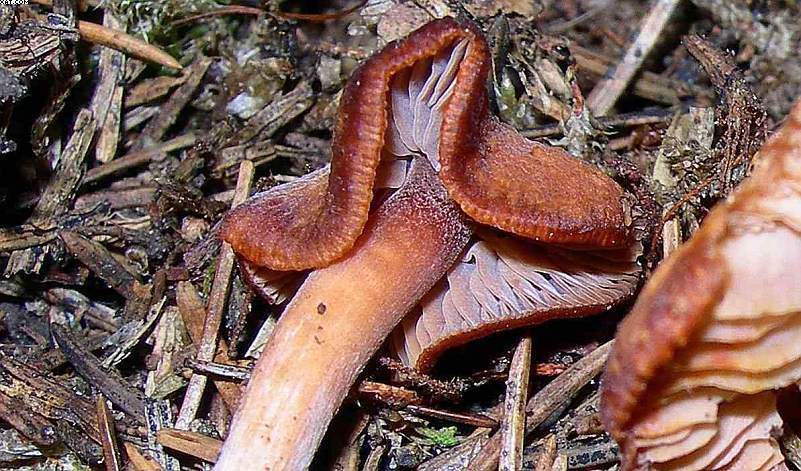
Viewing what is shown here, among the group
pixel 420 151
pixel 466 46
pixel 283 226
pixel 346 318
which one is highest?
pixel 466 46

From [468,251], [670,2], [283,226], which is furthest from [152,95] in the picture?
[670,2]

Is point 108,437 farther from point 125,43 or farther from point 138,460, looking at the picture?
point 125,43

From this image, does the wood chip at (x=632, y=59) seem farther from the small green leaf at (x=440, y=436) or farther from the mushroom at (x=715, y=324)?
the mushroom at (x=715, y=324)

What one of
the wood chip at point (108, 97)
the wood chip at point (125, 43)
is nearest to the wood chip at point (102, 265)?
the wood chip at point (108, 97)

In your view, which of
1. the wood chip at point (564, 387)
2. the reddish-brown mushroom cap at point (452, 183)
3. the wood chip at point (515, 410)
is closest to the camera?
the reddish-brown mushroom cap at point (452, 183)

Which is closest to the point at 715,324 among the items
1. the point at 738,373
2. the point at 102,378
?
the point at 738,373

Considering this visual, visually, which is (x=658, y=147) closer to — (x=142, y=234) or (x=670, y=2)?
(x=670, y=2)

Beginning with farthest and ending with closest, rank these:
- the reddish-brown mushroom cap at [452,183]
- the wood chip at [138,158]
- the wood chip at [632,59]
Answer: the wood chip at [632,59] < the wood chip at [138,158] < the reddish-brown mushroom cap at [452,183]

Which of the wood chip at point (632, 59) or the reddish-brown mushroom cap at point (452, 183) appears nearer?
the reddish-brown mushroom cap at point (452, 183)
